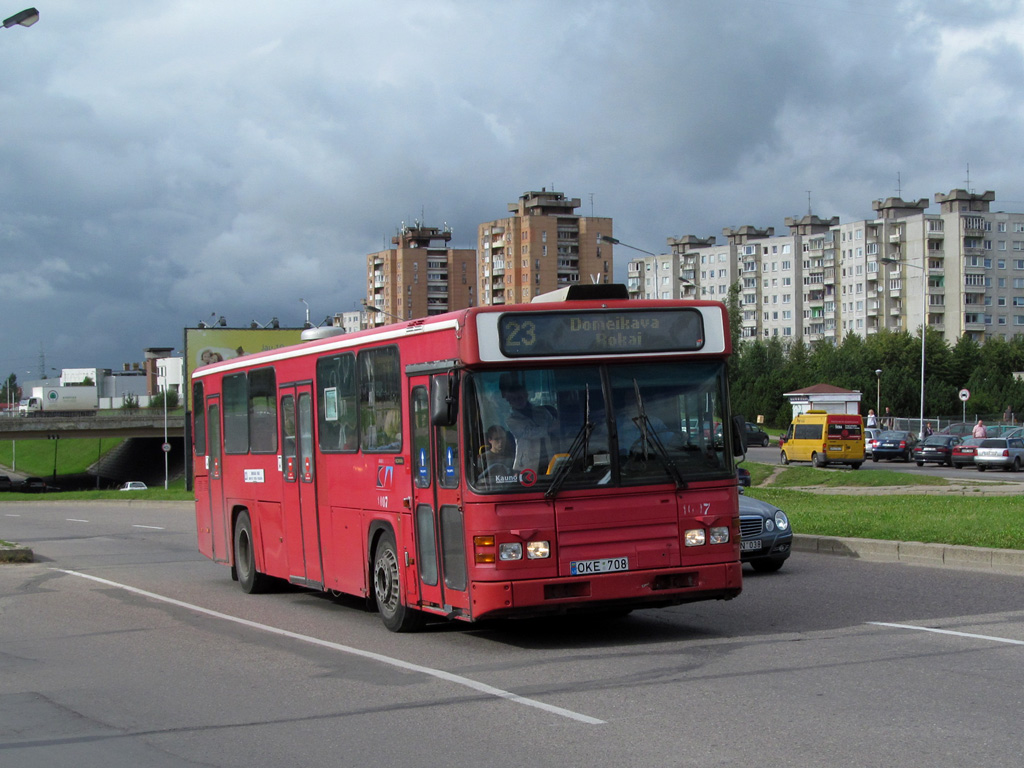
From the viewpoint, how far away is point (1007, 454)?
1889 inches

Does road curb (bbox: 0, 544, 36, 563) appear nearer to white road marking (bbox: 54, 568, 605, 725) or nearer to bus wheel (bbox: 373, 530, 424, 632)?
white road marking (bbox: 54, 568, 605, 725)

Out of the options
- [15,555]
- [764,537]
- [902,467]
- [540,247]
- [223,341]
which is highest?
[540,247]

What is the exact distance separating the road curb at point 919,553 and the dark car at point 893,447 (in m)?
41.8

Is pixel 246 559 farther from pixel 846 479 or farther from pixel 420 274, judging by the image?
pixel 420 274

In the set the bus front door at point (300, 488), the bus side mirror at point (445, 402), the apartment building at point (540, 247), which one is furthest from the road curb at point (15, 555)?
the apartment building at point (540, 247)

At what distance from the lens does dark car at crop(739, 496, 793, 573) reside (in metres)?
14.8

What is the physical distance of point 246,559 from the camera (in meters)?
15.0

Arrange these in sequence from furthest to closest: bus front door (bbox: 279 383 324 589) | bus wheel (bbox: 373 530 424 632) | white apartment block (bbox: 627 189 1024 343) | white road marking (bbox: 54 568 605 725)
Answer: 1. white apartment block (bbox: 627 189 1024 343)
2. bus front door (bbox: 279 383 324 589)
3. bus wheel (bbox: 373 530 424 632)
4. white road marking (bbox: 54 568 605 725)

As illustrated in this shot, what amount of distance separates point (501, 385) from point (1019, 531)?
9681mm

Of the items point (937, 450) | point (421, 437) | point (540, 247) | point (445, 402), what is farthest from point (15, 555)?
point (540, 247)

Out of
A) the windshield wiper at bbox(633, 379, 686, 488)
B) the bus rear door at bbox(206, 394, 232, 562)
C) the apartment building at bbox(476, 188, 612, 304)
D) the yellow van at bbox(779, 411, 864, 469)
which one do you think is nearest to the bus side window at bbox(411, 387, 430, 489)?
the windshield wiper at bbox(633, 379, 686, 488)

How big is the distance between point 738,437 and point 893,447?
4965 cm

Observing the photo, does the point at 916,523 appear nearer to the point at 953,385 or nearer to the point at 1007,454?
the point at 1007,454

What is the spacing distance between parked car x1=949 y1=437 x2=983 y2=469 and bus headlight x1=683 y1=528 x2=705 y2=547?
42994 mm
